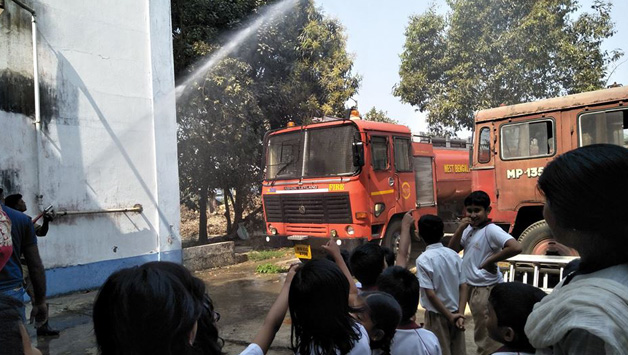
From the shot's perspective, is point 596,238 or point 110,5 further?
point 110,5

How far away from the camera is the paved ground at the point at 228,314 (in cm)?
457

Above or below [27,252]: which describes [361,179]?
above

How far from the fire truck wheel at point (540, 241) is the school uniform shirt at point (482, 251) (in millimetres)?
2907

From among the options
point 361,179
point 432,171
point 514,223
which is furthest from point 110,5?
point 514,223

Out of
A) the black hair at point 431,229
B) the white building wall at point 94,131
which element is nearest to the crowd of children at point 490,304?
the black hair at point 431,229

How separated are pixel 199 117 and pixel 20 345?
9.36 m

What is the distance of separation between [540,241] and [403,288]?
4440mm

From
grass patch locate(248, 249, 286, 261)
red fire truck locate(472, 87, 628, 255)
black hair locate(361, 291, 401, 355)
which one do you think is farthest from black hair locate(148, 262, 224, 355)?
grass patch locate(248, 249, 286, 261)

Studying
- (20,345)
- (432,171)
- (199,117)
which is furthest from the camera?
(199,117)

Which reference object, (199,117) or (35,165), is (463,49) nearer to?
(199,117)

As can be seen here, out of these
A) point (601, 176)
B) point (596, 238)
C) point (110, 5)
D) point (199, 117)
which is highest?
point (110, 5)

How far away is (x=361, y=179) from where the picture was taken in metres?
6.91

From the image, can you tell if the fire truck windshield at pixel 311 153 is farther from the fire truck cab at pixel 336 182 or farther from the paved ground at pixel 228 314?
the paved ground at pixel 228 314

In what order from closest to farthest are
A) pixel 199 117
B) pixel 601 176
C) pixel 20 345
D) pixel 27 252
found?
pixel 601 176
pixel 20 345
pixel 27 252
pixel 199 117
